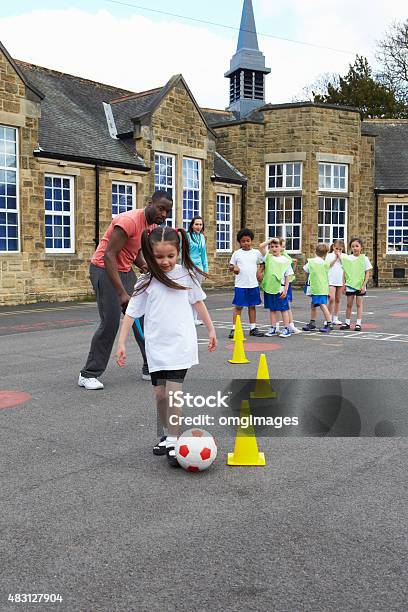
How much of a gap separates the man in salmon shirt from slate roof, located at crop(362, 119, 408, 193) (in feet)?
78.7

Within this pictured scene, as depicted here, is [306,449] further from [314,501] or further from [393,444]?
[314,501]

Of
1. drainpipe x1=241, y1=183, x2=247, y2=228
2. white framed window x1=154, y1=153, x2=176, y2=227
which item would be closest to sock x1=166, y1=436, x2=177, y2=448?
white framed window x1=154, y1=153, x2=176, y2=227

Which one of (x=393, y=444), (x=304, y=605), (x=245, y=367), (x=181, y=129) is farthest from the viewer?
(x=181, y=129)

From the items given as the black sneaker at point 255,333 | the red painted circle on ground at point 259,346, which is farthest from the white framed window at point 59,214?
the red painted circle on ground at point 259,346

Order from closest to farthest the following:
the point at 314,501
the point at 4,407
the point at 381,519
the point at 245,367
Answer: the point at 381,519 → the point at 314,501 → the point at 4,407 → the point at 245,367

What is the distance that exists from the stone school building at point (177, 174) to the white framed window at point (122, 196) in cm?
4

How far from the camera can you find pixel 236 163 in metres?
27.3

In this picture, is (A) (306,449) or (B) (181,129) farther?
(B) (181,129)

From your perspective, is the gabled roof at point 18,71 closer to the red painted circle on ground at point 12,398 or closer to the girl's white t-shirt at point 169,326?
the red painted circle on ground at point 12,398

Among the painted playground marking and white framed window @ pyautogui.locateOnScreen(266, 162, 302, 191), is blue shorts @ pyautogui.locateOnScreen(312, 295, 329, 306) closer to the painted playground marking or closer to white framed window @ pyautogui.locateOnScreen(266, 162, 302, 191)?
the painted playground marking

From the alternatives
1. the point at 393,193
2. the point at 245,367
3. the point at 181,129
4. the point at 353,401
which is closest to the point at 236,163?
the point at 181,129

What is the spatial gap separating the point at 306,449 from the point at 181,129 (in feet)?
65.5

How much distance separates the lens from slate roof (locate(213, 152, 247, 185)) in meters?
25.7

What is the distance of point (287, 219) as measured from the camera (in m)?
27.1
